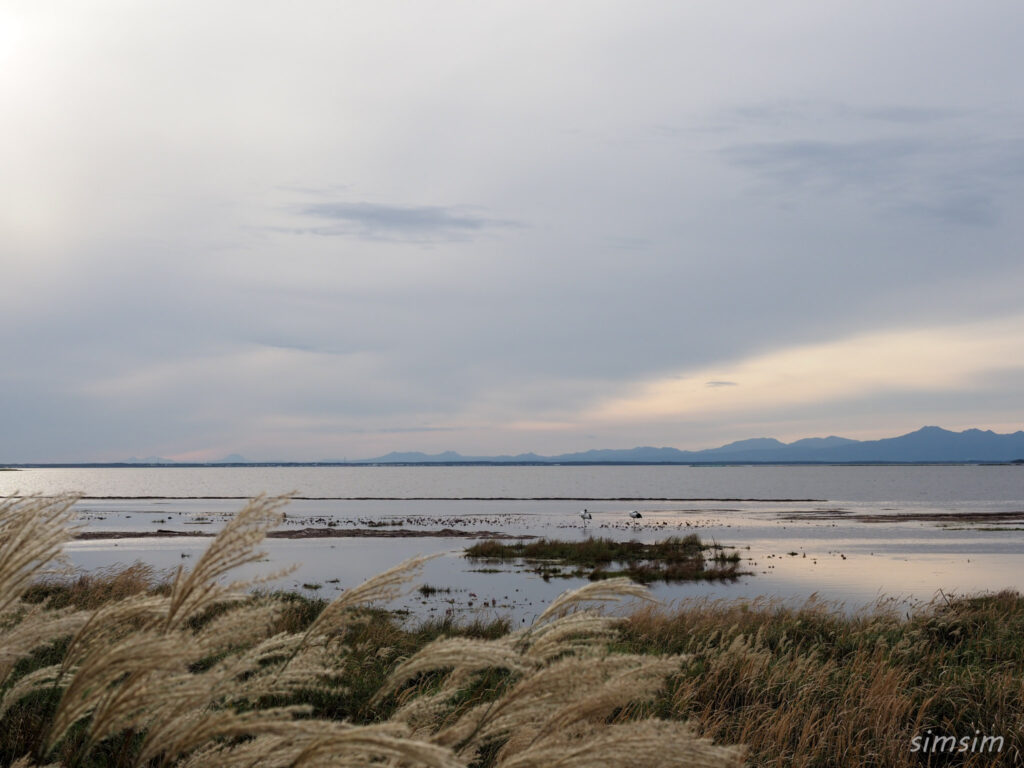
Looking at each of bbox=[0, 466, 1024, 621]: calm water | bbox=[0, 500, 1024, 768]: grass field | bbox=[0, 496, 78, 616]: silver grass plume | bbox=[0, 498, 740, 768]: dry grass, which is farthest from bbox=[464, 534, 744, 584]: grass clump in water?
bbox=[0, 496, 78, 616]: silver grass plume

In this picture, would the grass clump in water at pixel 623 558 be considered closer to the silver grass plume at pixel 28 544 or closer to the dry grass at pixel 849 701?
the dry grass at pixel 849 701

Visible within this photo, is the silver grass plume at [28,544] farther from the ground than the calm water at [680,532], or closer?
farther from the ground

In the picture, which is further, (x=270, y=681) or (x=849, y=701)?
(x=849, y=701)

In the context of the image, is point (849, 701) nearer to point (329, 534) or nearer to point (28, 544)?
point (28, 544)

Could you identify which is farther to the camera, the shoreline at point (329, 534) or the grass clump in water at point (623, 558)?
the shoreline at point (329, 534)

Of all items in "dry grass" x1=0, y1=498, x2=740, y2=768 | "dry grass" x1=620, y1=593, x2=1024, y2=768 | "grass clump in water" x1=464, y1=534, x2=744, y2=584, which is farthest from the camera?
"grass clump in water" x1=464, y1=534, x2=744, y2=584

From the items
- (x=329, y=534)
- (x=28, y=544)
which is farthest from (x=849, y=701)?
(x=329, y=534)

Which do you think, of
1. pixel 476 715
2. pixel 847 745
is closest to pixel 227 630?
pixel 476 715

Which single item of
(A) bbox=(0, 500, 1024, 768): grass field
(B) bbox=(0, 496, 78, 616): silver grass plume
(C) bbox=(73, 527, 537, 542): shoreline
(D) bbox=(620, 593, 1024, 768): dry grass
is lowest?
(C) bbox=(73, 527, 537, 542): shoreline

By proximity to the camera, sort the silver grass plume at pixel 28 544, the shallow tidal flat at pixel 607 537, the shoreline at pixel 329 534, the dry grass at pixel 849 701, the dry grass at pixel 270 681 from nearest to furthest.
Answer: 1. the dry grass at pixel 270 681
2. the silver grass plume at pixel 28 544
3. the dry grass at pixel 849 701
4. the shallow tidal flat at pixel 607 537
5. the shoreline at pixel 329 534

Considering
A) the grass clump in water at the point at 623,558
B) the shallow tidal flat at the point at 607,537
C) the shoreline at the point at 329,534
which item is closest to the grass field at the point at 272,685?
the shallow tidal flat at the point at 607,537

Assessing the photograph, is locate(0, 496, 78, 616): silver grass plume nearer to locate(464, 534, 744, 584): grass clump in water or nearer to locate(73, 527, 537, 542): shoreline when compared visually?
locate(464, 534, 744, 584): grass clump in water

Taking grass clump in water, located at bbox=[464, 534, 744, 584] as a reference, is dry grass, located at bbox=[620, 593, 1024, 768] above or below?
above

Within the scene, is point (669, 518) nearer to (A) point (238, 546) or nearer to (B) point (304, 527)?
(B) point (304, 527)
